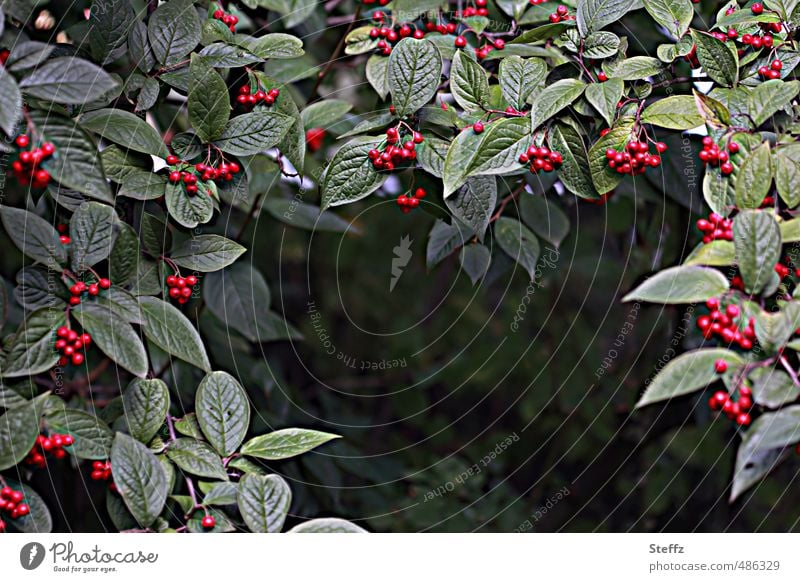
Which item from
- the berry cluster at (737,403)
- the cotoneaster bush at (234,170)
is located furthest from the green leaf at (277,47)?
the berry cluster at (737,403)

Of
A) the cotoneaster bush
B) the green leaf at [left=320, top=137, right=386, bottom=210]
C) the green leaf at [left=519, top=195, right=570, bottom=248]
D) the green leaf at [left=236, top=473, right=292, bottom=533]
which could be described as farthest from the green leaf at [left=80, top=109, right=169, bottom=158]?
the green leaf at [left=519, top=195, right=570, bottom=248]

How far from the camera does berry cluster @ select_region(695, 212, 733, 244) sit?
0.39 m

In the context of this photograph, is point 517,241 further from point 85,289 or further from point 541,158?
point 85,289

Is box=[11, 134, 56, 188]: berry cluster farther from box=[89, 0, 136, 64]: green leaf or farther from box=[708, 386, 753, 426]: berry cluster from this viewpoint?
box=[708, 386, 753, 426]: berry cluster

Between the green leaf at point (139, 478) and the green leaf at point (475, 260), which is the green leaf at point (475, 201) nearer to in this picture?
the green leaf at point (475, 260)

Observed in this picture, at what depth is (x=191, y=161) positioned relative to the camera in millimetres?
455

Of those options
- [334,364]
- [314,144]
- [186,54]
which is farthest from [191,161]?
[334,364]

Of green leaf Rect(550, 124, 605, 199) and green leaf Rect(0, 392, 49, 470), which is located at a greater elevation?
green leaf Rect(550, 124, 605, 199)

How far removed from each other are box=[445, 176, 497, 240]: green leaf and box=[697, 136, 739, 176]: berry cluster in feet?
0.42

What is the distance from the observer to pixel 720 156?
1.34 feet

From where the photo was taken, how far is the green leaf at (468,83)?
445 mm

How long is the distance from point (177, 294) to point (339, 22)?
348mm
